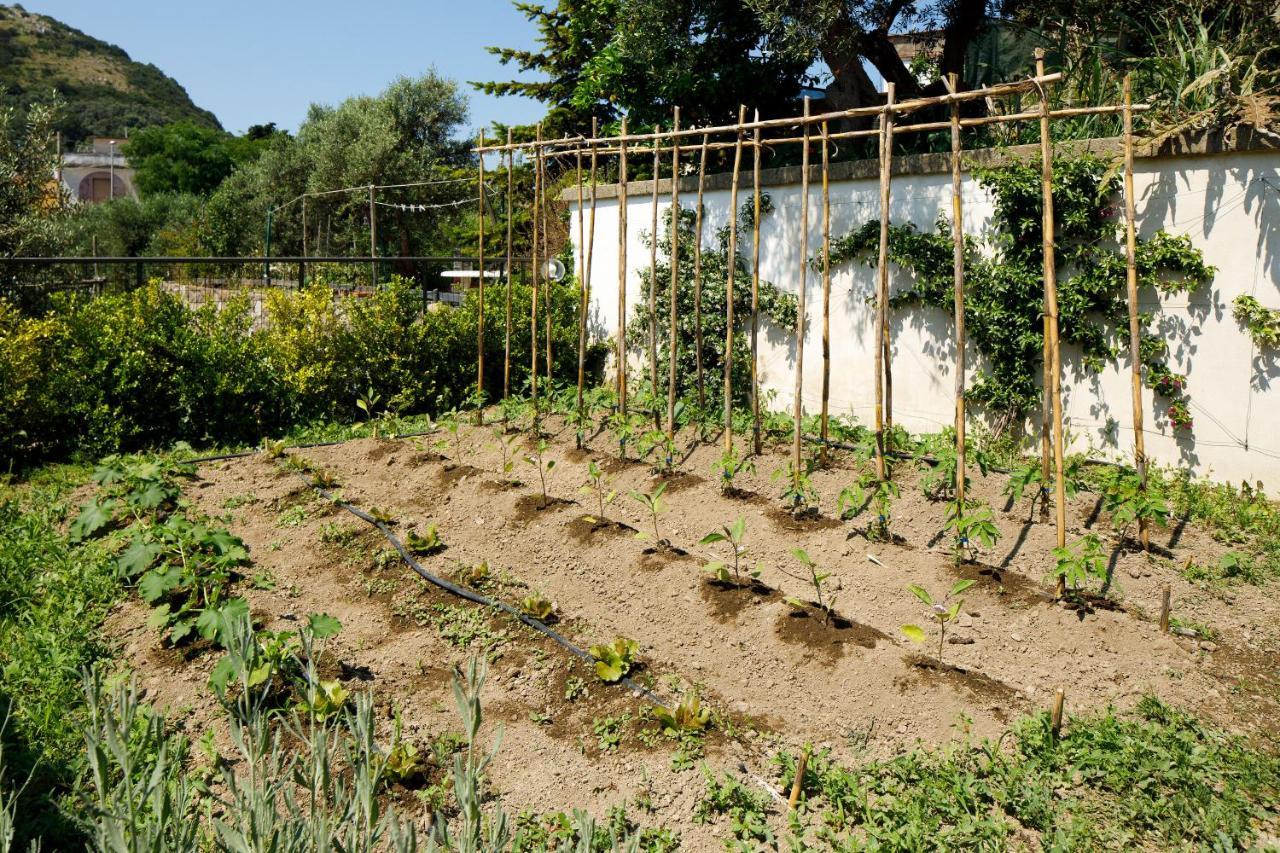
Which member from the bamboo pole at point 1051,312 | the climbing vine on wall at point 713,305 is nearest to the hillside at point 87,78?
the climbing vine on wall at point 713,305

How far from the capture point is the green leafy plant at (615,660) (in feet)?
12.9

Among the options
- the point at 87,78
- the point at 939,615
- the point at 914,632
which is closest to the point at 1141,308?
the point at 939,615

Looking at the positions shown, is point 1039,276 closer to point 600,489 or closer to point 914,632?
point 600,489

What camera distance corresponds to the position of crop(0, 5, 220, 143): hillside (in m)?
73.2

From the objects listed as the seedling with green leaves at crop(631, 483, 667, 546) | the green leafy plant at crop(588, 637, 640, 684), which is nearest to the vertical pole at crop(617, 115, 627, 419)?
the seedling with green leaves at crop(631, 483, 667, 546)

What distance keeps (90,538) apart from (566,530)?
3.12 metres

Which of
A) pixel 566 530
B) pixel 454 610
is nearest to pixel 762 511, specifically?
pixel 566 530

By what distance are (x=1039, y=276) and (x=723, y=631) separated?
402cm

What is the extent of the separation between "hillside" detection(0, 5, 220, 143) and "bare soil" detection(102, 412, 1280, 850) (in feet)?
249

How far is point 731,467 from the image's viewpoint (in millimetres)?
6320

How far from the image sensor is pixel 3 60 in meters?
70.6

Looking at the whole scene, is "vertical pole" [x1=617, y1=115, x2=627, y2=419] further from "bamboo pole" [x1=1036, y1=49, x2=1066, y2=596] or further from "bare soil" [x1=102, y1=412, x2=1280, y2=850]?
"bamboo pole" [x1=1036, y1=49, x2=1066, y2=596]

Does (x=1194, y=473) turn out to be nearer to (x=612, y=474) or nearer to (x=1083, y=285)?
(x=1083, y=285)

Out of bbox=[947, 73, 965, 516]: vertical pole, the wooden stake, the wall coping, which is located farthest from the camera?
the wall coping
